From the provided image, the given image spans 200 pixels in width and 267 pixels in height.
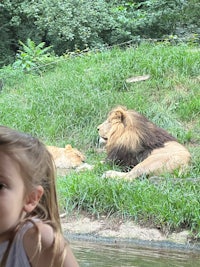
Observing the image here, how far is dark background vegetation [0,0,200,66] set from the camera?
14289 millimetres

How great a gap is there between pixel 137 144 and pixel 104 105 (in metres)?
1.81

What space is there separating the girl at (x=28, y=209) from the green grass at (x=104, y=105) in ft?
12.9

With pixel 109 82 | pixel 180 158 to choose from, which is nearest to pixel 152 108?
pixel 109 82

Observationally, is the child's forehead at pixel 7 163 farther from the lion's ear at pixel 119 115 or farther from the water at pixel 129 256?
the lion's ear at pixel 119 115

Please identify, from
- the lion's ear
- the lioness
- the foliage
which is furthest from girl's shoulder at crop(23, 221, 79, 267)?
the foliage

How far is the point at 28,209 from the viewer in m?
1.39

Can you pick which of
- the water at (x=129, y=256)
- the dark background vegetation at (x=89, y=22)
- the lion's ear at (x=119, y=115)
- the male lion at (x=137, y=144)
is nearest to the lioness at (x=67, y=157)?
the male lion at (x=137, y=144)

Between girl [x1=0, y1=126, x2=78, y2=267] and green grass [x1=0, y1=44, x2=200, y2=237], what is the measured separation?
12.9 feet

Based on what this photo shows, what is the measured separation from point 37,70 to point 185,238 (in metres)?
6.89

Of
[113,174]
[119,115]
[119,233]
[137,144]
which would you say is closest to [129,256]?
[119,233]

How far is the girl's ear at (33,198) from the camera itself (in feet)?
4.54

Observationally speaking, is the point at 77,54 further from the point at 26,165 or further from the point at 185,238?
the point at 26,165

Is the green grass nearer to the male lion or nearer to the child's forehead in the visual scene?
the male lion

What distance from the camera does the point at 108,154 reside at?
23.7ft
